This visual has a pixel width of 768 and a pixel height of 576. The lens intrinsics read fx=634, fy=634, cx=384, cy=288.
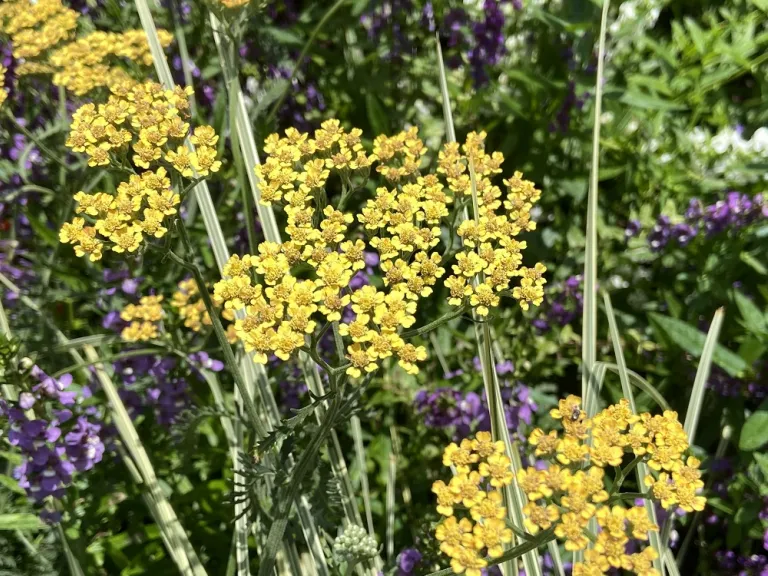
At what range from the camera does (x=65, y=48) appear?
1727mm

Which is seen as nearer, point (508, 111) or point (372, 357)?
point (372, 357)


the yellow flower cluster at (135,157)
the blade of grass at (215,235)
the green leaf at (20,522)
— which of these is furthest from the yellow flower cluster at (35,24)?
the green leaf at (20,522)

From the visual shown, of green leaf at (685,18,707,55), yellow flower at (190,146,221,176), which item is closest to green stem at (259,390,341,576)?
yellow flower at (190,146,221,176)

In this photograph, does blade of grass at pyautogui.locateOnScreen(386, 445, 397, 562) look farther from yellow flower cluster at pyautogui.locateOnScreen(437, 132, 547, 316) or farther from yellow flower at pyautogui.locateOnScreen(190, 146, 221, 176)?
yellow flower at pyautogui.locateOnScreen(190, 146, 221, 176)

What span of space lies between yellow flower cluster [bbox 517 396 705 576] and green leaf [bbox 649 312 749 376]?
0.80 m

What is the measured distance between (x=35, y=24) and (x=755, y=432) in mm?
2264

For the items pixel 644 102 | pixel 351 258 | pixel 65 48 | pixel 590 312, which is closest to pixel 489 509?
pixel 351 258

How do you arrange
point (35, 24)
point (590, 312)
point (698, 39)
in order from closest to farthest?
point (590, 312)
point (35, 24)
point (698, 39)

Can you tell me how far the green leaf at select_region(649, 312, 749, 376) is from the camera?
171cm

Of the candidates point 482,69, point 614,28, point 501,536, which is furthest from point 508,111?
point 501,536

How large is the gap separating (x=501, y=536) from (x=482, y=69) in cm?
163

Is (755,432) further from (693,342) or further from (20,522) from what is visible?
(20,522)

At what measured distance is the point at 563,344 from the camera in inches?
81.9

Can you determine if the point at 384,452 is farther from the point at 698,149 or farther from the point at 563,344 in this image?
the point at 698,149
